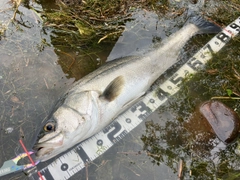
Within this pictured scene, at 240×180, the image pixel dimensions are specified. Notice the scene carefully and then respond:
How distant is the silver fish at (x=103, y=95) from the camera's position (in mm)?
2902

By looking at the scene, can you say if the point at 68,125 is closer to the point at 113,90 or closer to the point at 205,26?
the point at 113,90

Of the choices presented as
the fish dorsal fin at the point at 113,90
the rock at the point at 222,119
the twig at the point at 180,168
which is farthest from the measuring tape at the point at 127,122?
the twig at the point at 180,168

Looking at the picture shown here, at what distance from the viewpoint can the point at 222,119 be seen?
335cm

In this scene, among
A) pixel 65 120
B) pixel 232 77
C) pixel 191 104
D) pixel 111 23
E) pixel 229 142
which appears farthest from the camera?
pixel 111 23

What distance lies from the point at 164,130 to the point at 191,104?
0.61 meters

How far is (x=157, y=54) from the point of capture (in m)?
3.98

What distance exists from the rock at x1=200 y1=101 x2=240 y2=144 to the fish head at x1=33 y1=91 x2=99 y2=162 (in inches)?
60.0

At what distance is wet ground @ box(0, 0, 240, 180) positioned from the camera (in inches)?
123

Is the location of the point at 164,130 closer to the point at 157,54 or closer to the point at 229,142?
the point at 229,142

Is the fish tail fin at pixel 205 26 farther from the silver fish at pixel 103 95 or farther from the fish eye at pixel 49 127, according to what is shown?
the fish eye at pixel 49 127

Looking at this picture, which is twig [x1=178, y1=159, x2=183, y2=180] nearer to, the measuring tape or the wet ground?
the wet ground

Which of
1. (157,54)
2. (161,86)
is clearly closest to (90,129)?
(161,86)

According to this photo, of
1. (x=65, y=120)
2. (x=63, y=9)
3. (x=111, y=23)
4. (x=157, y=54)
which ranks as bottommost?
(x=65, y=120)

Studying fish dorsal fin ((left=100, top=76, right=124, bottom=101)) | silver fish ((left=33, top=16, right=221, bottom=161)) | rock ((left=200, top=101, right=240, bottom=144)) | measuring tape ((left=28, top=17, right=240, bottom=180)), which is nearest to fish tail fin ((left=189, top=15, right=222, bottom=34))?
silver fish ((left=33, top=16, right=221, bottom=161))
